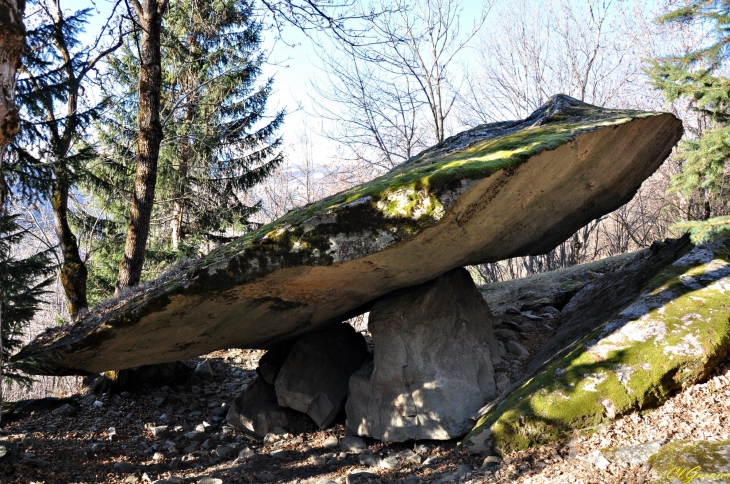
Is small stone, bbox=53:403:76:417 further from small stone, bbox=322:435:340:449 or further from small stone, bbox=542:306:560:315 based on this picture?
small stone, bbox=542:306:560:315

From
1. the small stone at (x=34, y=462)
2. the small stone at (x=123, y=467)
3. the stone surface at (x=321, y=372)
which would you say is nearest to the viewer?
the small stone at (x=34, y=462)

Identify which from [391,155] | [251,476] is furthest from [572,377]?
[391,155]

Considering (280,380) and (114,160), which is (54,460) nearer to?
(280,380)

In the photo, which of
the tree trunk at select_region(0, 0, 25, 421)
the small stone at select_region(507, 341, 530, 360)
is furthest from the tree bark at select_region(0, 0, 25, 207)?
the small stone at select_region(507, 341, 530, 360)

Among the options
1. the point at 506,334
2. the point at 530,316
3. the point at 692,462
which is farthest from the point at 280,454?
the point at 530,316

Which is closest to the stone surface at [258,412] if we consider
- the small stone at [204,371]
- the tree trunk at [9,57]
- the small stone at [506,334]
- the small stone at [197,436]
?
the small stone at [197,436]

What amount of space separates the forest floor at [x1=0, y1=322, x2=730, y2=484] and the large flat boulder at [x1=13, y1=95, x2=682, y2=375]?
34.4 inches

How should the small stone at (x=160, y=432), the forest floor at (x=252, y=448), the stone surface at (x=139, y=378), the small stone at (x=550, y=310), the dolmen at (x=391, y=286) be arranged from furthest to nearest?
the small stone at (x=550, y=310) → the stone surface at (x=139, y=378) → the small stone at (x=160, y=432) → the dolmen at (x=391, y=286) → the forest floor at (x=252, y=448)

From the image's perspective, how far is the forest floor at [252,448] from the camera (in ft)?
11.7

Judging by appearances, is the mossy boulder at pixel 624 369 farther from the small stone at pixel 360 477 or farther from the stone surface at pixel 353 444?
the stone surface at pixel 353 444

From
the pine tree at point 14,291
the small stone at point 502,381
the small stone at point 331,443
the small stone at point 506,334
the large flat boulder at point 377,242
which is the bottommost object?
the small stone at point 331,443

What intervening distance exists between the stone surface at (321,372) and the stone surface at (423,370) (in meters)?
0.34

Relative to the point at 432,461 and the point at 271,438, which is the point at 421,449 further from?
the point at 271,438

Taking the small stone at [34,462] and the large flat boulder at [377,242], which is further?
the small stone at [34,462]
